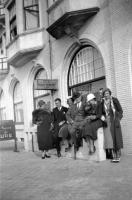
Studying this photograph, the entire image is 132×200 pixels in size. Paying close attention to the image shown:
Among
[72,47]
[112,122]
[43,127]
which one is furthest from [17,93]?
[112,122]

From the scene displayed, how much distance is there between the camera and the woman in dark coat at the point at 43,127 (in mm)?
8945

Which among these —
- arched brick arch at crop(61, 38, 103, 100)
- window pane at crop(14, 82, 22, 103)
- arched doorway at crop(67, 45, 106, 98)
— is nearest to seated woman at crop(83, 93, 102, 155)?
arched doorway at crop(67, 45, 106, 98)

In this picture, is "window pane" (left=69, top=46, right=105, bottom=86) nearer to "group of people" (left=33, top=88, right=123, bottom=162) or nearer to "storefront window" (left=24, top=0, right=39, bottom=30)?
"group of people" (left=33, top=88, right=123, bottom=162)

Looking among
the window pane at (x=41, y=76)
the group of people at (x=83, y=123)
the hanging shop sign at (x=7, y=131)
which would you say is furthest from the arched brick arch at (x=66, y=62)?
the group of people at (x=83, y=123)

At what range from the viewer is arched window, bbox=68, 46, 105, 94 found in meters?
10.1

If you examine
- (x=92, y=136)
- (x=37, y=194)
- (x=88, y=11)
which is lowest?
(x=37, y=194)

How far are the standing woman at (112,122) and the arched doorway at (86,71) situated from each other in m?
2.60

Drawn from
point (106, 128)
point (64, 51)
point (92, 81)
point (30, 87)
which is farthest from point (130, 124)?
point (30, 87)

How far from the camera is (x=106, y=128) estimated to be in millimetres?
7426

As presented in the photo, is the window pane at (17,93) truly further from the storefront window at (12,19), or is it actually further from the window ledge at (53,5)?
the window ledge at (53,5)

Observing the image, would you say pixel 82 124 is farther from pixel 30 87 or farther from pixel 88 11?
pixel 30 87

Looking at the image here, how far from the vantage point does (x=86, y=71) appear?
35.1ft

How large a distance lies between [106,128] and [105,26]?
11.6 feet

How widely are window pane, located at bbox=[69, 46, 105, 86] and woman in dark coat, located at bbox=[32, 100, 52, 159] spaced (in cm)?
249
